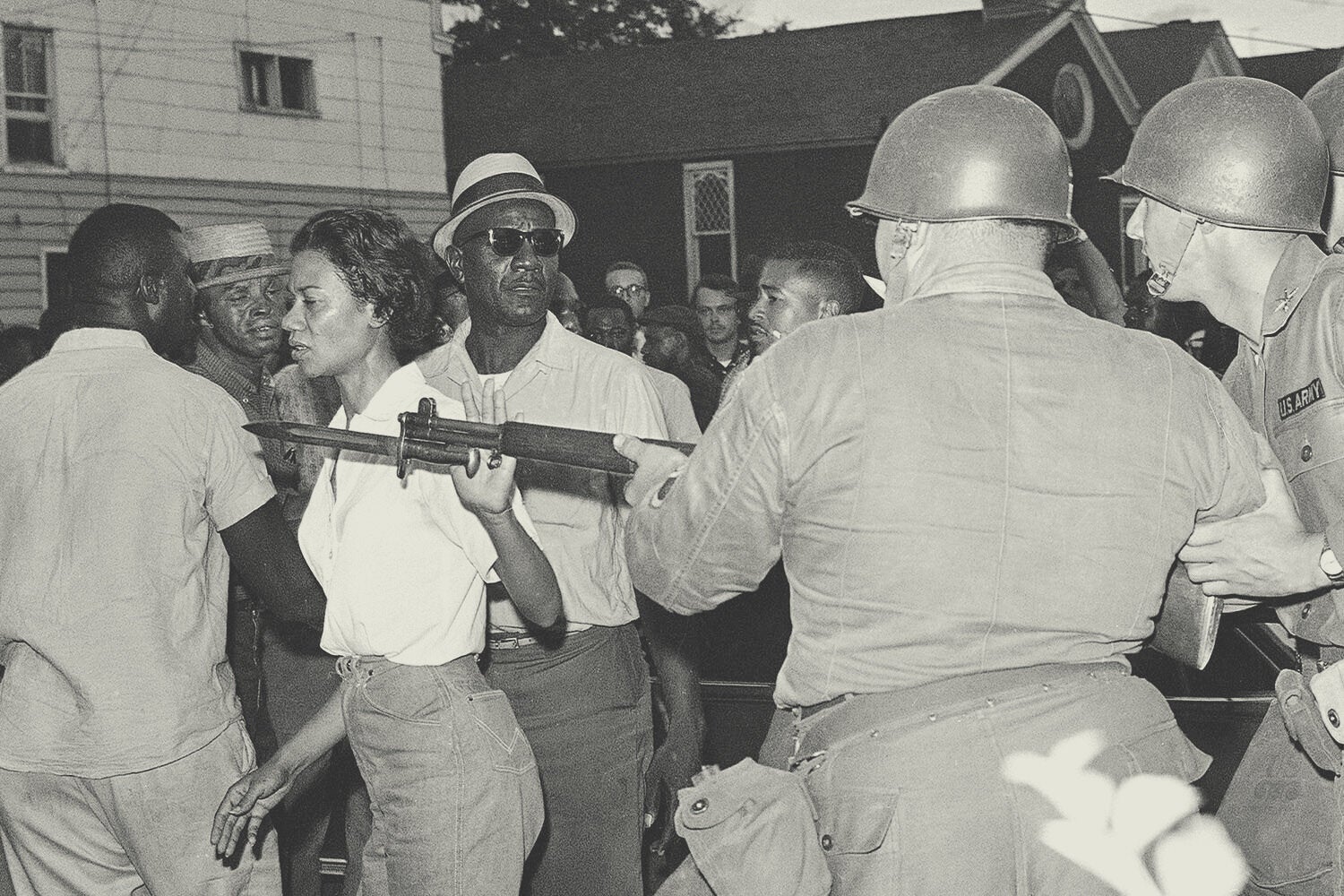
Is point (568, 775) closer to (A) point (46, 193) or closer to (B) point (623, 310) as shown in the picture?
(B) point (623, 310)

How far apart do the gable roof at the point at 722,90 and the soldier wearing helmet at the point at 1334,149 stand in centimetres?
2218

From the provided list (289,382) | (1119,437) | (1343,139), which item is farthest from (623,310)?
(1119,437)

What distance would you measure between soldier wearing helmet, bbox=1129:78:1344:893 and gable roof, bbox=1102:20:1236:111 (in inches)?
1156

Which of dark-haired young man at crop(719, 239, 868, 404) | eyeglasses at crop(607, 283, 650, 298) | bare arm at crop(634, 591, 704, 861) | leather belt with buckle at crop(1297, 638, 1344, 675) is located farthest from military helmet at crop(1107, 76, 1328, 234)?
eyeglasses at crop(607, 283, 650, 298)

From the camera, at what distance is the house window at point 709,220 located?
90.6 feet

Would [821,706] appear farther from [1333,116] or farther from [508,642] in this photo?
[1333,116]

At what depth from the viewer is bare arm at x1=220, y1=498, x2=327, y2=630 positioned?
3924 millimetres

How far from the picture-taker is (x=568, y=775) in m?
4.58

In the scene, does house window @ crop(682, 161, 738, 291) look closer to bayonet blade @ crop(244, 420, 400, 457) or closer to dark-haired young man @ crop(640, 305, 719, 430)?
dark-haired young man @ crop(640, 305, 719, 430)

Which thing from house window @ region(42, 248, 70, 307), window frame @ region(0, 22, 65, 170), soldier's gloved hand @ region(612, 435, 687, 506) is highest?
window frame @ region(0, 22, 65, 170)

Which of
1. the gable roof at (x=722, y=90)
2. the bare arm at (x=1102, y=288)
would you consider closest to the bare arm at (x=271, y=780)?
the bare arm at (x=1102, y=288)

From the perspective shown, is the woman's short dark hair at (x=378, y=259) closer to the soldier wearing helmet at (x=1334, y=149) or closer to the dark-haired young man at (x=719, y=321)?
the soldier wearing helmet at (x=1334, y=149)

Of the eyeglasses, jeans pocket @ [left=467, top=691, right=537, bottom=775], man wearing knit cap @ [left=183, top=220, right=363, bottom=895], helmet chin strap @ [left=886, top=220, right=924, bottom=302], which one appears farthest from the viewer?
the eyeglasses

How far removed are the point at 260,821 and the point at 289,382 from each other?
2471 mm
